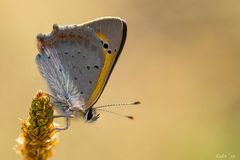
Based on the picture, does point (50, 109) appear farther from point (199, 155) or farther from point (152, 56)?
point (152, 56)

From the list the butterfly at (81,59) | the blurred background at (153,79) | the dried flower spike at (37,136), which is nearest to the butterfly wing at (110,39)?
the butterfly at (81,59)

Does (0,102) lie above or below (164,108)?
above

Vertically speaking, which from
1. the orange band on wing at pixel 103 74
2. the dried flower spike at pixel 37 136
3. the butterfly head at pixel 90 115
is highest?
the dried flower spike at pixel 37 136

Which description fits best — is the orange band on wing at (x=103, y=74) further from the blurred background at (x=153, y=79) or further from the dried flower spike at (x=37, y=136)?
the blurred background at (x=153, y=79)

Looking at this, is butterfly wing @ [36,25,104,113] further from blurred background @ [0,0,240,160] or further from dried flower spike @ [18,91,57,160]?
blurred background @ [0,0,240,160]

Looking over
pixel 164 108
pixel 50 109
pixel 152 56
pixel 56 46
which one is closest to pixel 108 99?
pixel 164 108

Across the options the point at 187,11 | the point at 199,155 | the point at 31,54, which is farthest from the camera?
the point at 187,11

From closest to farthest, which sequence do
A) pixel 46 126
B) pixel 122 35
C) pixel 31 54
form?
pixel 46 126, pixel 122 35, pixel 31 54
